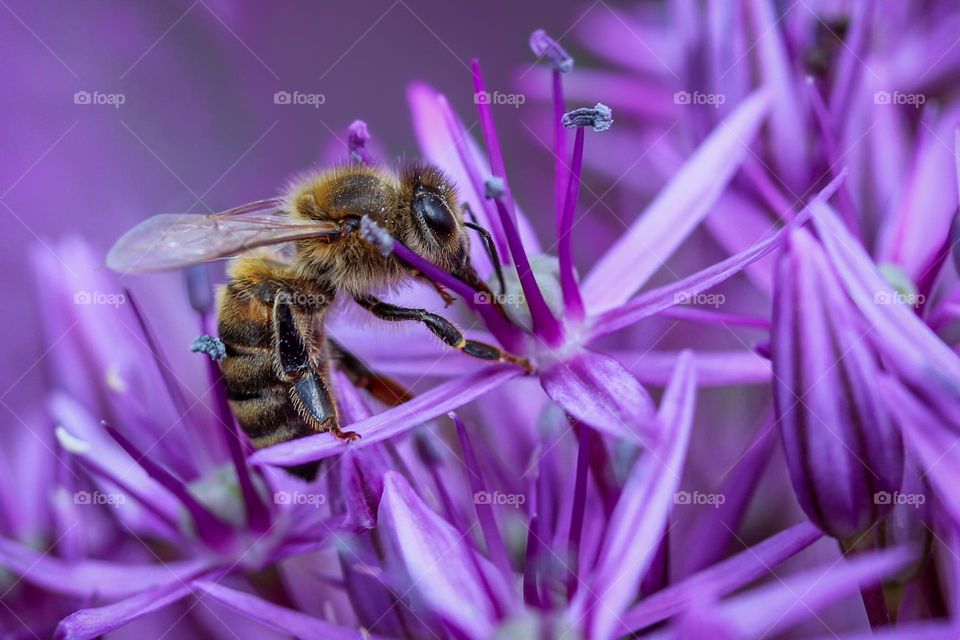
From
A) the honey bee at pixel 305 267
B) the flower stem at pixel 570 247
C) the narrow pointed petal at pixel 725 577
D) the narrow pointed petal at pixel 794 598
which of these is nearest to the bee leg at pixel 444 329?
the honey bee at pixel 305 267

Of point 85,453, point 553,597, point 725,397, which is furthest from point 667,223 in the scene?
point 85,453

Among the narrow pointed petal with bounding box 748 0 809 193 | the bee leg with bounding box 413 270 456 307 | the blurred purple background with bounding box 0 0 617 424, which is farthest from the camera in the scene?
the blurred purple background with bounding box 0 0 617 424

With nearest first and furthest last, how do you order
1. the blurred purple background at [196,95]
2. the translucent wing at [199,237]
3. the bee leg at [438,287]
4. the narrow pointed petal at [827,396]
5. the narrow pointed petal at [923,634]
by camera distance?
the narrow pointed petal at [923,634] < the narrow pointed petal at [827,396] < the translucent wing at [199,237] < the bee leg at [438,287] < the blurred purple background at [196,95]

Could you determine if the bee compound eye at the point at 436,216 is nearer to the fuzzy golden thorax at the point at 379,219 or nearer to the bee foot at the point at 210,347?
the fuzzy golden thorax at the point at 379,219

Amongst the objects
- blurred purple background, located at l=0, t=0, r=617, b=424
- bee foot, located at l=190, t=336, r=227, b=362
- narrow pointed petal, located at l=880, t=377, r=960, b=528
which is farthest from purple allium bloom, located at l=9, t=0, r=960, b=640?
blurred purple background, located at l=0, t=0, r=617, b=424

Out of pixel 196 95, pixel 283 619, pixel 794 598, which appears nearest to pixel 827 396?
pixel 794 598

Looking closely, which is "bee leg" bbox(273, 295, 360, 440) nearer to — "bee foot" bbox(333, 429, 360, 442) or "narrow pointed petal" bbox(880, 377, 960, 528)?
"bee foot" bbox(333, 429, 360, 442)
